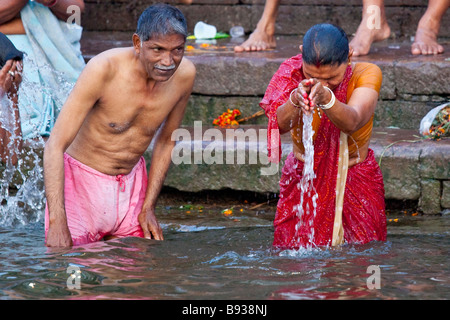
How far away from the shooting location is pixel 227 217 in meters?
5.16

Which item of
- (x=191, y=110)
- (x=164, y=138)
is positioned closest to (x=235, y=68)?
(x=191, y=110)

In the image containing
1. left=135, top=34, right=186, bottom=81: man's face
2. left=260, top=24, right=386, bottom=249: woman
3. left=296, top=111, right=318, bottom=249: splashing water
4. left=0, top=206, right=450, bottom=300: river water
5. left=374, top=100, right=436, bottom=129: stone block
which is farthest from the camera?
left=374, top=100, right=436, bottom=129: stone block

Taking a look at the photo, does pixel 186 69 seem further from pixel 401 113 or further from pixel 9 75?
pixel 401 113

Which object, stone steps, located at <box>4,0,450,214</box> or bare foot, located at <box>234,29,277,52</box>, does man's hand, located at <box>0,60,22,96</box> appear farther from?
bare foot, located at <box>234,29,277,52</box>

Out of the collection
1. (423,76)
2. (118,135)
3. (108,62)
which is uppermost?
(423,76)

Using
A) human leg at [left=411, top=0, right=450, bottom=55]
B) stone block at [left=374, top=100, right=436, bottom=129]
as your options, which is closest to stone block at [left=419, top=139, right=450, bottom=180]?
stone block at [left=374, top=100, right=436, bottom=129]

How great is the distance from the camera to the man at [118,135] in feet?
12.7

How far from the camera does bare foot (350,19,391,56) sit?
20.1 feet

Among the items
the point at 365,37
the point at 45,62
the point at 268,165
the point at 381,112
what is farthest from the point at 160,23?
the point at 365,37

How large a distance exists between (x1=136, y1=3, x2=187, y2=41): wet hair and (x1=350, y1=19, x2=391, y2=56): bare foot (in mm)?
2602

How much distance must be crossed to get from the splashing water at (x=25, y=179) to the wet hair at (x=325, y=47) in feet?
7.09

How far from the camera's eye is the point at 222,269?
3.85 metres

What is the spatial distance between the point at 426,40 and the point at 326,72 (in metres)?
2.82

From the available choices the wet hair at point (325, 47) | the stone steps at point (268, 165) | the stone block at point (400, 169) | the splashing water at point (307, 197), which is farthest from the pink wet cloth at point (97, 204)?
the stone block at point (400, 169)
